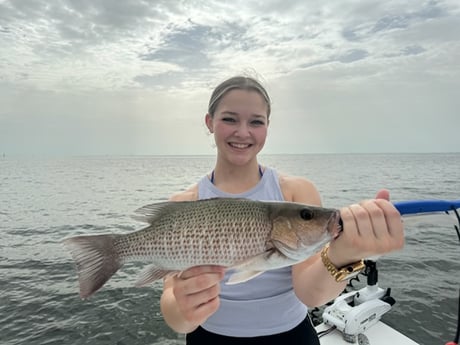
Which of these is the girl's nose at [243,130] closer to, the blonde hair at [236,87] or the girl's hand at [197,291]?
the blonde hair at [236,87]

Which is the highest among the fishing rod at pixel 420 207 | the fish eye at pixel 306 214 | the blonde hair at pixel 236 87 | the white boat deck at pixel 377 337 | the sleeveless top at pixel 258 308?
the blonde hair at pixel 236 87

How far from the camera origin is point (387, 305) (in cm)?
477

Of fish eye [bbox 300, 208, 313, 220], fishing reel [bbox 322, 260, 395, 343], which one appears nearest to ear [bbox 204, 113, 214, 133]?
fish eye [bbox 300, 208, 313, 220]

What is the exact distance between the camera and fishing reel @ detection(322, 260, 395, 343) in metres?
4.21

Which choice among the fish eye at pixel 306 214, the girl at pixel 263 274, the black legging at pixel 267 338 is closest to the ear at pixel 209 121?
the girl at pixel 263 274

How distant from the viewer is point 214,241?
192cm

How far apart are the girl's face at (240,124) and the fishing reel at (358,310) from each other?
2939 millimetres

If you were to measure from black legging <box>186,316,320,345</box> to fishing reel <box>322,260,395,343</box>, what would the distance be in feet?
6.22

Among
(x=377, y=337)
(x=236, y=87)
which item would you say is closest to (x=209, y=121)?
(x=236, y=87)

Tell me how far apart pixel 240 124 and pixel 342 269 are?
1.33 meters

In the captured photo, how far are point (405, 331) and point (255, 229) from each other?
21.6 feet

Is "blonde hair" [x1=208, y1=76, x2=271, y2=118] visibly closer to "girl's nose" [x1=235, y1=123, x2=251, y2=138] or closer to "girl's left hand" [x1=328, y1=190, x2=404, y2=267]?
"girl's nose" [x1=235, y1=123, x2=251, y2=138]

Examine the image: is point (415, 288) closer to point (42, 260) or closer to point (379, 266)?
point (379, 266)

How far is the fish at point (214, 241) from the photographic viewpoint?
189cm
